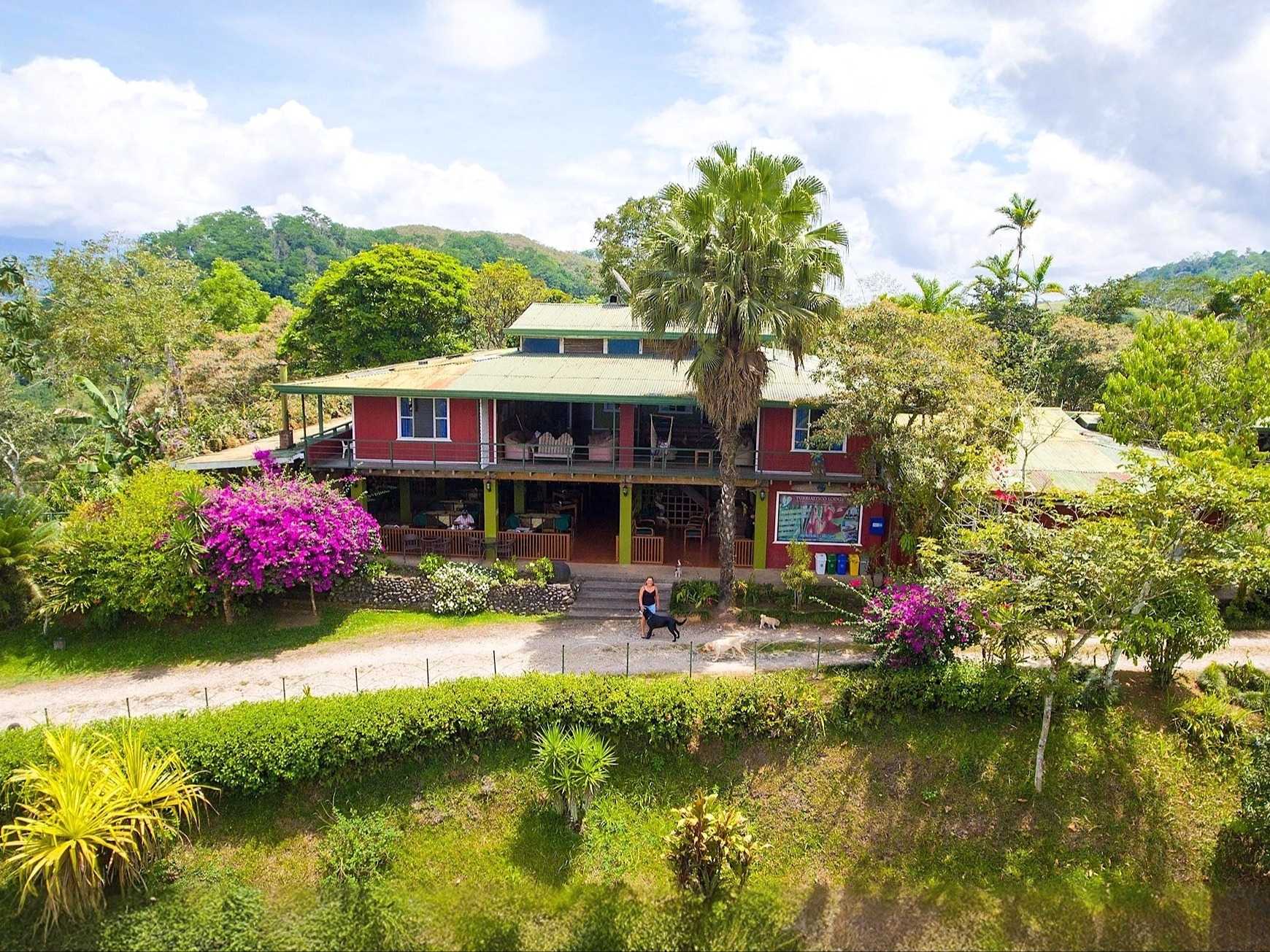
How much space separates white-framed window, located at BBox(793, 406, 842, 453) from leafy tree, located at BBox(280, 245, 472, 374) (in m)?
28.0

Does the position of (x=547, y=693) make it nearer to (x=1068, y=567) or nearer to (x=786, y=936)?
(x=786, y=936)

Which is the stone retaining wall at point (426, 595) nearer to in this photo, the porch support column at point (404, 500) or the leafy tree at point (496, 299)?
the porch support column at point (404, 500)

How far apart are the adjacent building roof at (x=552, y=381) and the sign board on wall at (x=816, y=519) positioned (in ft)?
10.4

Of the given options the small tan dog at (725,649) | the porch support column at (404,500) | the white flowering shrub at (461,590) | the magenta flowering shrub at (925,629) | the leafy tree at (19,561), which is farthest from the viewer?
the porch support column at (404,500)

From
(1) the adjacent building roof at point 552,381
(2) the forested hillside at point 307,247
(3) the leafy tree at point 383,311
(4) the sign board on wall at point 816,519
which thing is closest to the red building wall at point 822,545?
(4) the sign board on wall at point 816,519

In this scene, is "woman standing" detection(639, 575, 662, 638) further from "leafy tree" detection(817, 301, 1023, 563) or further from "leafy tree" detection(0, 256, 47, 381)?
"leafy tree" detection(0, 256, 47, 381)

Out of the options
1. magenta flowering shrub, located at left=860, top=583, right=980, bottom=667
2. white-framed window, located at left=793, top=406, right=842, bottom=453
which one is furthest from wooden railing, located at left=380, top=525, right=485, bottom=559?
magenta flowering shrub, located at left=860, top=583, right=980, bottom=667

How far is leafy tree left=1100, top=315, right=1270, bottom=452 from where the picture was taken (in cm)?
1939

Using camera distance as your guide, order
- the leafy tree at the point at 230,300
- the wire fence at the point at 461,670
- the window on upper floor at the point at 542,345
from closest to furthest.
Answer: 1. the wire fence at the point at 461,670
2. the window on upper floor at the point at 542,345
3. the leafy tree at the point at 230,300

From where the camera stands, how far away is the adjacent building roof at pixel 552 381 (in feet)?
70.9

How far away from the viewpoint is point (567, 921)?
1206 centimetres

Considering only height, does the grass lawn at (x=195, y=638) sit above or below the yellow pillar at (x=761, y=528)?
below

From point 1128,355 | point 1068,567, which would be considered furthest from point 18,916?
point 1128,355

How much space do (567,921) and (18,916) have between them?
8.64 m
